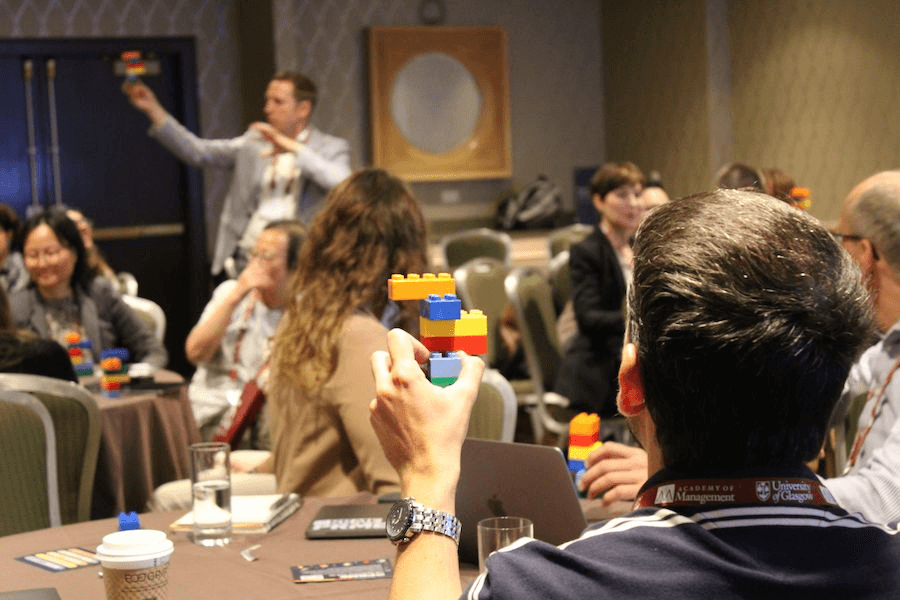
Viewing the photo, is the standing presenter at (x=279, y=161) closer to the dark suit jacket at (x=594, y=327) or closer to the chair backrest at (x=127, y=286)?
the chair backrest at (x=127, y=286)

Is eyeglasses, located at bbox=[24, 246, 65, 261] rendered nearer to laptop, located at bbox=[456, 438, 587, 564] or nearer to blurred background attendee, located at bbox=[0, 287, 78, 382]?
blurred background attendee, located at bbox=[0, 287, 78, 382]

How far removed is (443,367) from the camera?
1.33 metres

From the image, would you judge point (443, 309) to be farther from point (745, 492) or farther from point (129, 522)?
point (129, 522)

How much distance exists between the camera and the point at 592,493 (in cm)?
205

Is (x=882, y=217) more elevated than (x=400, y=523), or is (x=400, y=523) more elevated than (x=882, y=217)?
(x=882, y=217)

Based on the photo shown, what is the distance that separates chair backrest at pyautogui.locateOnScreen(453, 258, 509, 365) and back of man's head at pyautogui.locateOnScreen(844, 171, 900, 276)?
10.3 feet

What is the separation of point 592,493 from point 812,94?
627 centimetres

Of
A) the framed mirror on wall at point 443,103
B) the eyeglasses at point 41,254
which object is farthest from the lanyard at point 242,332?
the framed mirror on wall at point 443,103

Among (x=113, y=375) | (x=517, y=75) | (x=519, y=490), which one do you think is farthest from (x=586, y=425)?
(x=517, y=75)

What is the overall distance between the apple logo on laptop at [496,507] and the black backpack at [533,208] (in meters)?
6.94

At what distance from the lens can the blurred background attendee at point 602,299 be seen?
16.0ft

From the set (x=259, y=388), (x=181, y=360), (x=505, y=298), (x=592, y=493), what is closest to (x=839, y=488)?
(x=592, y=493)

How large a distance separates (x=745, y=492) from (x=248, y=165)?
5856mm

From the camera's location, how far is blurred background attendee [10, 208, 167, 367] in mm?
4723
